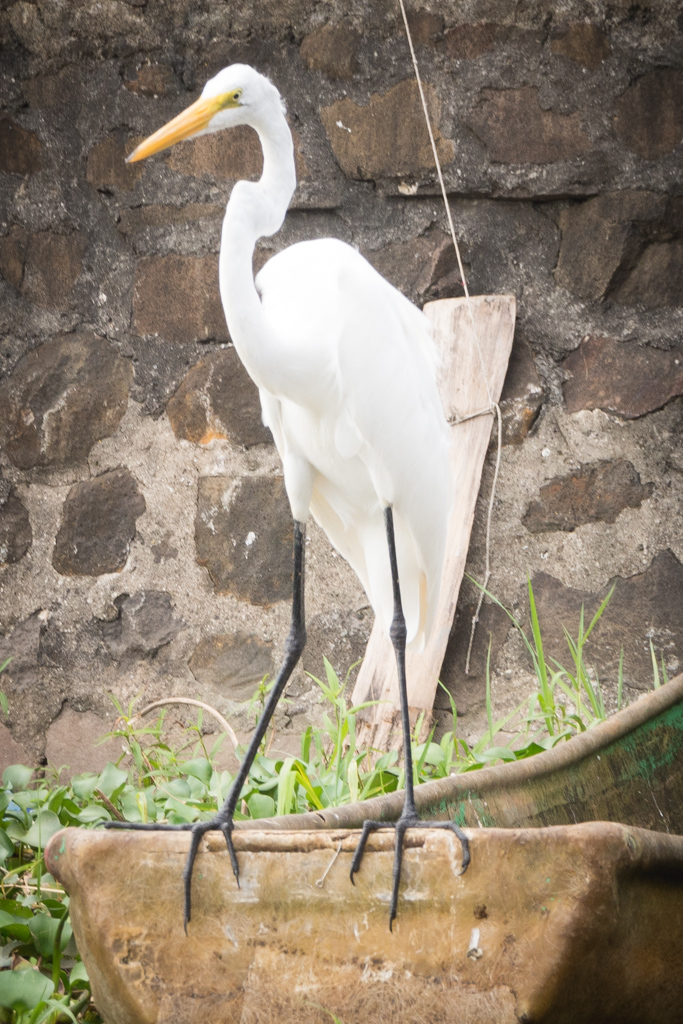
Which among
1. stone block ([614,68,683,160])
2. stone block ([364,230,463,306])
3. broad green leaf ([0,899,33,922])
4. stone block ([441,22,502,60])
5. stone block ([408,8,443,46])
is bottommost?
broad green leaf ([0,899,33,922])

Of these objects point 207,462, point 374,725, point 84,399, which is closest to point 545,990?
point 374,725

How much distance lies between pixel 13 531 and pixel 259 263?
0.81m

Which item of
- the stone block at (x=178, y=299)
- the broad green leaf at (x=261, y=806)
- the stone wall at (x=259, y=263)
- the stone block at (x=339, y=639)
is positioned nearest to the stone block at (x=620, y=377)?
the stone wall at (x=259, y=263)

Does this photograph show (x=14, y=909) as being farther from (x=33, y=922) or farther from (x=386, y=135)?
(x=386, y=135)

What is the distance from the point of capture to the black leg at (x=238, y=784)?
2.80 feet

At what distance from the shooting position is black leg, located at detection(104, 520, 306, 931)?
85 centimetres

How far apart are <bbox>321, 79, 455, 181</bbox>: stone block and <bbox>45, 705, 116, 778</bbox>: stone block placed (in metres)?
1.32

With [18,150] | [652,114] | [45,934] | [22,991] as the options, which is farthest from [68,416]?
[652,114]

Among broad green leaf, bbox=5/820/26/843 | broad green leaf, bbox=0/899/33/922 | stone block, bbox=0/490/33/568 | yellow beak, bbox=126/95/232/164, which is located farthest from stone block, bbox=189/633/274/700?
yellow beak, bbox=126/95/232/164

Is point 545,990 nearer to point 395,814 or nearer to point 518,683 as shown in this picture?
point 395,814

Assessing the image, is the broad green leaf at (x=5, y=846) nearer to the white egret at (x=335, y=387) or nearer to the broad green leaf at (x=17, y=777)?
the broad green leaf at (x=17, y=777)

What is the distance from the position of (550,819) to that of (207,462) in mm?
1097

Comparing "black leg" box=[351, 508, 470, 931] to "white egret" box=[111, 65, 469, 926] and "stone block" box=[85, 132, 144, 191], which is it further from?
"stone block" box=[85, 132, 144, 191]

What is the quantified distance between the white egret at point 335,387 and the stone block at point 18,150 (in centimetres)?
97
